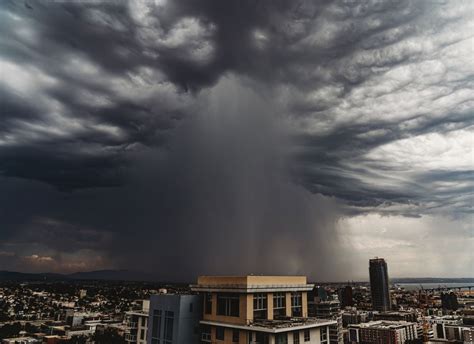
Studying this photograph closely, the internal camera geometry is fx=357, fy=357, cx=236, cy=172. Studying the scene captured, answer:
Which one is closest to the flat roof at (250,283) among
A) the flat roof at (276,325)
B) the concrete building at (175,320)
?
the concrete building at (175,320)

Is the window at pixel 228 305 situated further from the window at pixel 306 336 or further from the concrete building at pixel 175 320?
the window at pixel 306 336

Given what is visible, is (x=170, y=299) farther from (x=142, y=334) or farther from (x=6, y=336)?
(x=6, y=336)

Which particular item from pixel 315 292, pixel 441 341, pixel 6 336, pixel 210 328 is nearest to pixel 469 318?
pixel 441 341

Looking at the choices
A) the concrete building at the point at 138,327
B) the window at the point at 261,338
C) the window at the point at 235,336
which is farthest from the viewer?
the concrete building at the point at 138,327

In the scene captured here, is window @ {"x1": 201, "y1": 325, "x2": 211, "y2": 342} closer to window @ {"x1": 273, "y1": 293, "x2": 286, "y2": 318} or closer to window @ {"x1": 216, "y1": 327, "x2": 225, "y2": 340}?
window @ {"x1": 216, "y1": 327, "x2": 225, "y2": 340}

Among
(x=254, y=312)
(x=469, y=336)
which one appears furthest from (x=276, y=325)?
(x=469, y=336)

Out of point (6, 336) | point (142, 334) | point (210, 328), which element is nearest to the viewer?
point (210, 328)

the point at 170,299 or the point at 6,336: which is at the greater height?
the point at 170,299
